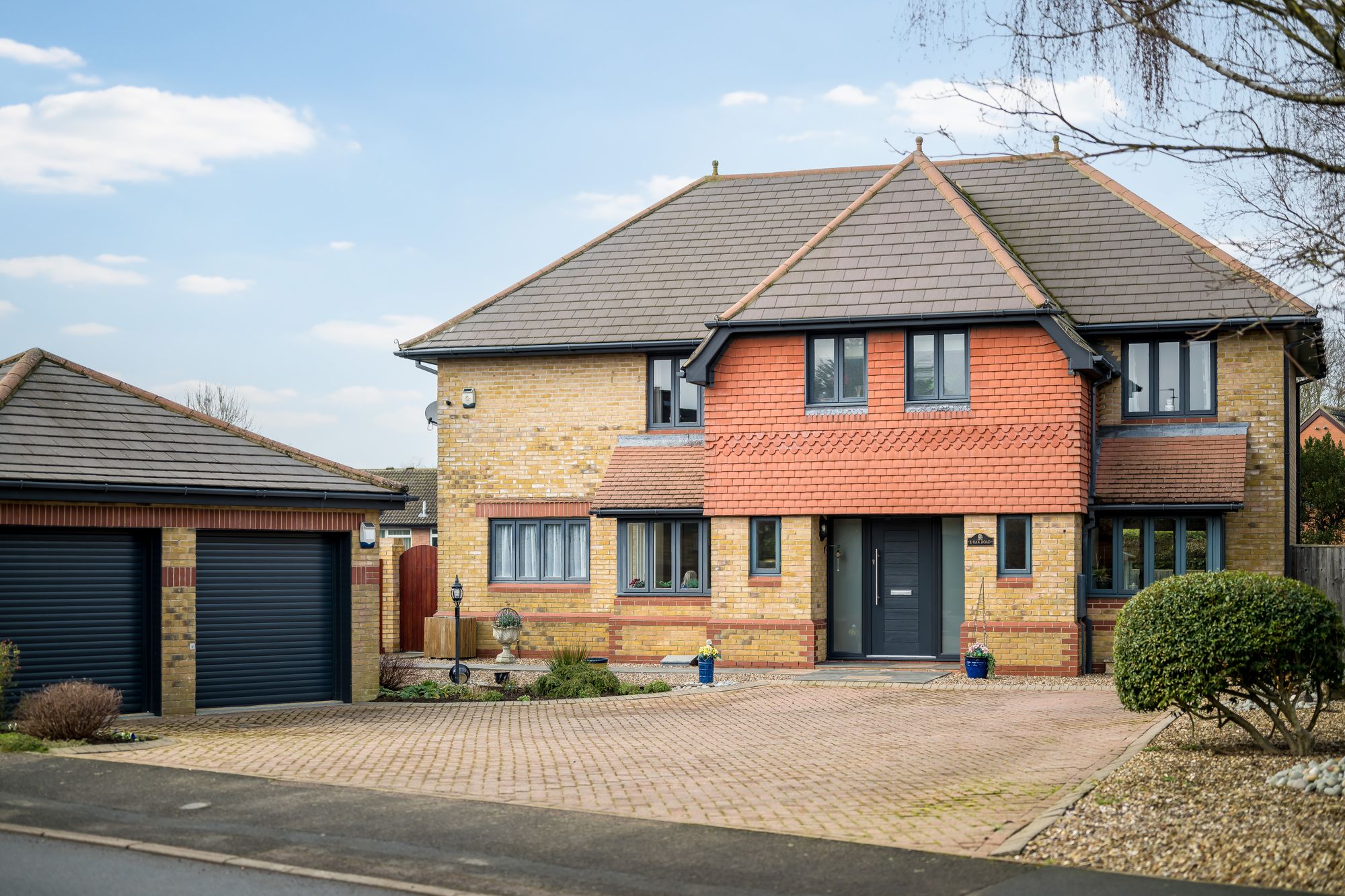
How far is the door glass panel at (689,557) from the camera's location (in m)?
24.4

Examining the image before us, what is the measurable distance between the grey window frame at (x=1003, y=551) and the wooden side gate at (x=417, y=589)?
11.5m

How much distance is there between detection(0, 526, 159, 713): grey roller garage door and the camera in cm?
1555

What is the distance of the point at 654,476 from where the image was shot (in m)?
24.4

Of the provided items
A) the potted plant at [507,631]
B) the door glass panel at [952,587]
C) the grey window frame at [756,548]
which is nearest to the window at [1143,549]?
the door glass panel at [952,587]

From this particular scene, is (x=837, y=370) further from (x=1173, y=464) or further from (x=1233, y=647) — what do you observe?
(x=1233, y=647)

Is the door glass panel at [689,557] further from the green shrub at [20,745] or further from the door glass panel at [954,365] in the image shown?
the green shrub at [20,745]

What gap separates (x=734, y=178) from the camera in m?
29.4

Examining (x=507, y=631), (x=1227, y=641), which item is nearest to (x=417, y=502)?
(x=507, y=631)

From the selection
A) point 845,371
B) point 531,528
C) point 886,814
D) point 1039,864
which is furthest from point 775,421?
point 1039,864

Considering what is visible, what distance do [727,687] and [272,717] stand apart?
6.32m

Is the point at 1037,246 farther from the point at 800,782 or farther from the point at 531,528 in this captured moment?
the point at 800,782

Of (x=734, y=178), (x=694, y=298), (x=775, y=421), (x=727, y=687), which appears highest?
(x=734, y=178)

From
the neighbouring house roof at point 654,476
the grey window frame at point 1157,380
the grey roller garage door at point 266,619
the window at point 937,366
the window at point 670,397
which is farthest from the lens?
the window at point 670,397

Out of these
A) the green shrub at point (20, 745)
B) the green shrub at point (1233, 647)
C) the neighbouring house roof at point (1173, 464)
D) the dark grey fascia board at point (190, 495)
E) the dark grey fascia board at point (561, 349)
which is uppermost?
the dark grey fascia board at point (561, 349)
